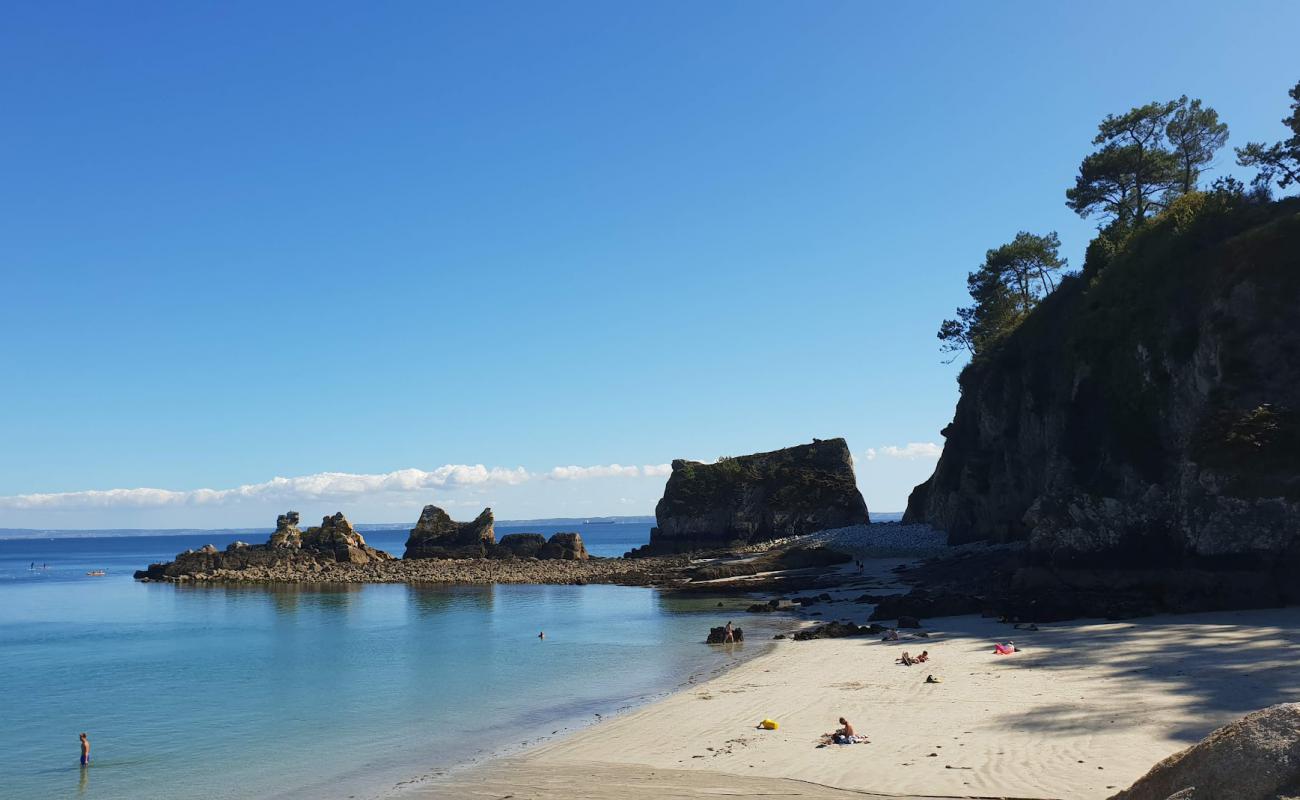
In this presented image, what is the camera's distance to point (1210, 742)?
6.64 meters

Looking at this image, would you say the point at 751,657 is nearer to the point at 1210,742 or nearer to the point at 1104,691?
the point at 1104,691

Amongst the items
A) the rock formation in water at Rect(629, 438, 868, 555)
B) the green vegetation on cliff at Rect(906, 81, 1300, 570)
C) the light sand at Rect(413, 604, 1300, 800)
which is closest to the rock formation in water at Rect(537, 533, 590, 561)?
the rock formation in water at Rect(629, 438, 868, 555)

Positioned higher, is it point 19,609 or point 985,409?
point 985,409

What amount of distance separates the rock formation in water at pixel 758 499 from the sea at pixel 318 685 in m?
33.1

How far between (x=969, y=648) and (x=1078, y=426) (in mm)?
20395

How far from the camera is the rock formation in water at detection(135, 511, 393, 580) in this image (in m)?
81.4

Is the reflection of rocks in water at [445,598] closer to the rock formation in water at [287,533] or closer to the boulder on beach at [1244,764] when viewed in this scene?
the rock formation in water at [287,533]

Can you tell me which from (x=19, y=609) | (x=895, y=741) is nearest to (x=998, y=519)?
(x=895, y=741)

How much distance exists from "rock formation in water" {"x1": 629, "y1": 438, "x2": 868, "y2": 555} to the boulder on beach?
258 feet

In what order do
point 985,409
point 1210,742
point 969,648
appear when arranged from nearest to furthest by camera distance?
1. point 1210,742
2. point 969,648
3. point 985,409

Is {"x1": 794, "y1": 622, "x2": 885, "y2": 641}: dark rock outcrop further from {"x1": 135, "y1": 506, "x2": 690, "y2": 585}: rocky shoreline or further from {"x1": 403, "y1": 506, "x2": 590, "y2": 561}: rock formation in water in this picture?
{"x1": 403, "y1": 506, "x2": 590, "y2": 561}: rock formation in water

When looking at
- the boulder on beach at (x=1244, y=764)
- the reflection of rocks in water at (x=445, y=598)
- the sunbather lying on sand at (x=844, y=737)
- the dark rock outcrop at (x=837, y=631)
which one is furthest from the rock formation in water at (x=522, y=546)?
the boulder on beach at (x=1244, y=764)

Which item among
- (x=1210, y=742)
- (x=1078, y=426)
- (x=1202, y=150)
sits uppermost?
(x=1202, y=150)

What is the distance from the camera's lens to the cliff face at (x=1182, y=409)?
29.0 metres
